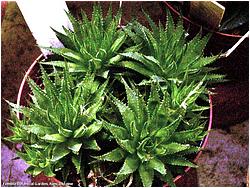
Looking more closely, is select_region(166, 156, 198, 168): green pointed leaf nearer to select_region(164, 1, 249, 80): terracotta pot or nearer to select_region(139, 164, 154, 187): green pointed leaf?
select_region(139, 164, 154, 187): green pointed leaf

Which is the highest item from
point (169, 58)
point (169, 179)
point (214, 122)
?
point (169, 58)

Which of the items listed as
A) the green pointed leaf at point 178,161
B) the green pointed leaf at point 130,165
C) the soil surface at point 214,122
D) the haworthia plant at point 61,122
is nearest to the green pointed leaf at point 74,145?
the haworthia plant at point 61,122

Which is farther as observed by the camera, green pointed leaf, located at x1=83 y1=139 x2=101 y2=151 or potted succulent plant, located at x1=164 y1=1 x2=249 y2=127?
potted succulent plant, located at x1=164 y1=1 x2=249 y2=127

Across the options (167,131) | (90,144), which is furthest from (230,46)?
(90,144)

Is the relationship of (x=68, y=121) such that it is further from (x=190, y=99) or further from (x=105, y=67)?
(x=190, y=99)

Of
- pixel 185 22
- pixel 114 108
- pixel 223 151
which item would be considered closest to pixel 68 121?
pixel 114 108

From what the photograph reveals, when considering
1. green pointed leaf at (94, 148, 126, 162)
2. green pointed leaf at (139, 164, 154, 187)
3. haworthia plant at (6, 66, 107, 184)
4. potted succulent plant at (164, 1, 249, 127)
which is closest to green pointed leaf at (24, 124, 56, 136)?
haworthia plant at (6, 66, 107, 184)

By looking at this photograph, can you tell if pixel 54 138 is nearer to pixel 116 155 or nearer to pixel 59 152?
pixel 59 152
